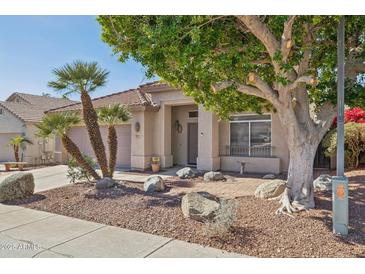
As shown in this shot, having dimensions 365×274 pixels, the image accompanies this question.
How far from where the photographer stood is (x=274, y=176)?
11.7 m

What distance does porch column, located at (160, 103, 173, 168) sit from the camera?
1477cm

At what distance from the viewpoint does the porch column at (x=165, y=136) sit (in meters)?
14.8

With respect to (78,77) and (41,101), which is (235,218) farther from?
(41,101)

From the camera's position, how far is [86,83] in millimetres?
9703

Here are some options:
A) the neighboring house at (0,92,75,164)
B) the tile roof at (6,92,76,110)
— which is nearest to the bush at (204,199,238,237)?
the neighboring house at (0,92,75,164)

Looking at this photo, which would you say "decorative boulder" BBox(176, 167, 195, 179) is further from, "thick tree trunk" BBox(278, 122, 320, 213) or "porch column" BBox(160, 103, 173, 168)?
"thick tree trunk" BBox(278, 122, 320, 213)

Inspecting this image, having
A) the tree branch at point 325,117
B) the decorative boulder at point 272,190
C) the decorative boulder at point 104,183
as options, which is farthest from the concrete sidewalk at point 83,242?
the tree branch at point 325,117

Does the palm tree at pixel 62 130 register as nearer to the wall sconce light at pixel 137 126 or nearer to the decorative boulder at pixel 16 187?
the decorative boulder at pixel 16 187

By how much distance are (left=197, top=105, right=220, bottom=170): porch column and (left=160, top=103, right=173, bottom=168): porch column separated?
202 cm

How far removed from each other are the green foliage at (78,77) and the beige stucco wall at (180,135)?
6577mm

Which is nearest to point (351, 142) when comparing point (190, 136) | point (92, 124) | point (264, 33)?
point (264, 33)

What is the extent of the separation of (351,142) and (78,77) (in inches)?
434

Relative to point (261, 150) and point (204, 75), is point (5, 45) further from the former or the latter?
point (261, 150)
